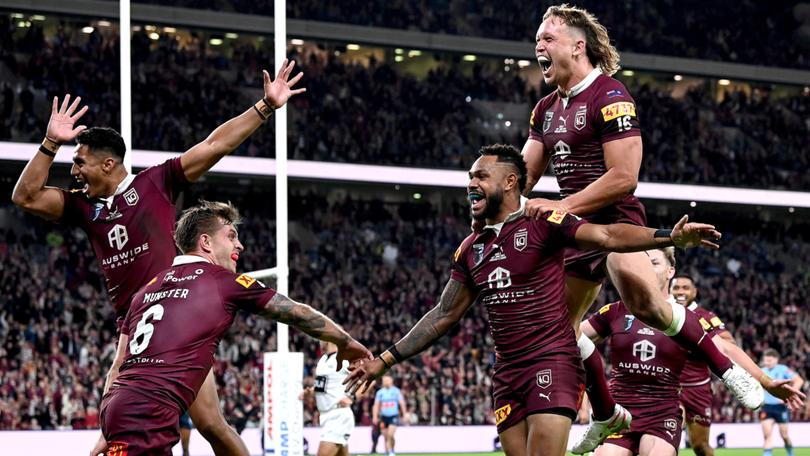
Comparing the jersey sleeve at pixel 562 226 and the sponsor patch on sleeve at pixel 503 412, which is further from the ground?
the jersey sleeve at pixel 562 226

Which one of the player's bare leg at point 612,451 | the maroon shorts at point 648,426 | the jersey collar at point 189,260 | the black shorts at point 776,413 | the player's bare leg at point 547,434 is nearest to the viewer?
the jersey collar at point 189,260

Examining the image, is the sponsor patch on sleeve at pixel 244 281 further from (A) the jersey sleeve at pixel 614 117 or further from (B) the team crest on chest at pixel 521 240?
(A) the jersey sleeve at pixel 614 117

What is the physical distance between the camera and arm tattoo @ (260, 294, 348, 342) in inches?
269

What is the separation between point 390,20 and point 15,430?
1860cm

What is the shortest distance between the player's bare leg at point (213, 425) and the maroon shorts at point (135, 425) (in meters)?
1.20

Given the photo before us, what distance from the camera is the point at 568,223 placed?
7098mm

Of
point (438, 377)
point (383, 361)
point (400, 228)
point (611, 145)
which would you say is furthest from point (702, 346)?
point (400, 228)

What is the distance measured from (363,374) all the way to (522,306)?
1071 mm

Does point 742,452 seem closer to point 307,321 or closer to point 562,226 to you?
point 562,226

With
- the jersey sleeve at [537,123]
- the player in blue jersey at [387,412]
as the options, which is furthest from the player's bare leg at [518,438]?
the player in blue jersey at [387,412]

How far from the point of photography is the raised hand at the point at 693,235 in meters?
6.45

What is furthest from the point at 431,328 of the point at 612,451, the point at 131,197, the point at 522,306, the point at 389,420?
the point at 389,420

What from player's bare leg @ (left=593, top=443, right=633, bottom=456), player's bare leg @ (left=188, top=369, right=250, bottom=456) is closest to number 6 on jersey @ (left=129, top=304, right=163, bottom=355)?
player's bare leg @ (left=188, top=369, right=250, bottom=456)

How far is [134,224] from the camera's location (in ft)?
26.1
